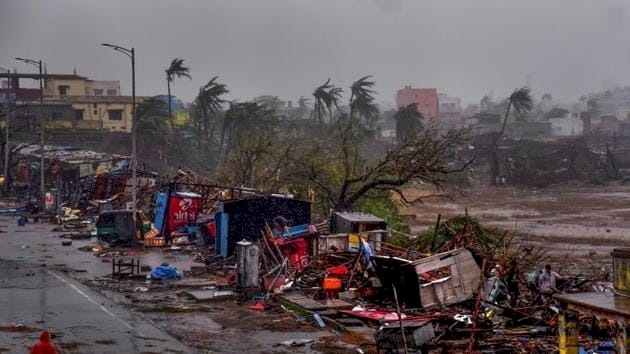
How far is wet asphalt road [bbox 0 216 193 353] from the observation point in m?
16.0

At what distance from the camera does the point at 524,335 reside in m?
16.7

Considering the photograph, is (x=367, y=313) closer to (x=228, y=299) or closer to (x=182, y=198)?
(x=228, y=299)

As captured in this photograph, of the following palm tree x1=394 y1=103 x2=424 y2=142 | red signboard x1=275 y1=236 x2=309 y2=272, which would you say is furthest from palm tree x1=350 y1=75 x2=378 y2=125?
red signboard x1=275 y1=236 x2=309 y2=272

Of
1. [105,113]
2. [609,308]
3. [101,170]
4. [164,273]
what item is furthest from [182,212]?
[105,113]

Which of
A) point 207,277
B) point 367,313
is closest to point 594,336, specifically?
point 367,313

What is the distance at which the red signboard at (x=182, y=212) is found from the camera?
111ft

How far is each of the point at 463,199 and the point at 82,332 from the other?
49.0m

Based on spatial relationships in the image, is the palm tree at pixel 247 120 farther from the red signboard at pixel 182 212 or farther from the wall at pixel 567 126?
the wall at pixel 567 126

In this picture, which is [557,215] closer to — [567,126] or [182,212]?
[182,212]

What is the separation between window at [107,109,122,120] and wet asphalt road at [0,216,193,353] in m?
55.2

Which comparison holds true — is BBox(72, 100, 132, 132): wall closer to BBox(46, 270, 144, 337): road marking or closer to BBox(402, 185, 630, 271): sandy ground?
BBox(402, 185, 630, 271): sandy ground

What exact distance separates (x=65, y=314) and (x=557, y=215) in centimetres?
3714

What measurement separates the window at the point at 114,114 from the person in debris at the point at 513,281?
6801 centimetres

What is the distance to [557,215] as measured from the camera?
50.8 m
